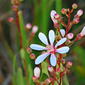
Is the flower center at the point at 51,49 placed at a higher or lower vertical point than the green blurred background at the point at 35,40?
higher

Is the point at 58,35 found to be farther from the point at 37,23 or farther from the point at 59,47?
the point at 37,23

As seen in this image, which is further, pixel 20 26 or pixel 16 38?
pixel 16 38

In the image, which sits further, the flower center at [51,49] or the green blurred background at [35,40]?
the green blurred background at [35,40]

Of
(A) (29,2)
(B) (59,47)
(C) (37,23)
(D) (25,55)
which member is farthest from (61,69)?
(A) (29,2)

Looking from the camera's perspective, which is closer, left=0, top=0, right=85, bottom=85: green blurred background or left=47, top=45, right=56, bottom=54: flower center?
left=47, top=45, right=56, bottom=54: flower center

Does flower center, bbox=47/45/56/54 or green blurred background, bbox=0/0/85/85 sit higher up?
flower center, bbox=47/45/56/54

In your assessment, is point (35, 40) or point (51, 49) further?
point (35, 40)

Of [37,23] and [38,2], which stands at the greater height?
[38,2]

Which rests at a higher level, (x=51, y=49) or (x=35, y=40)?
(x=51, y=49)
